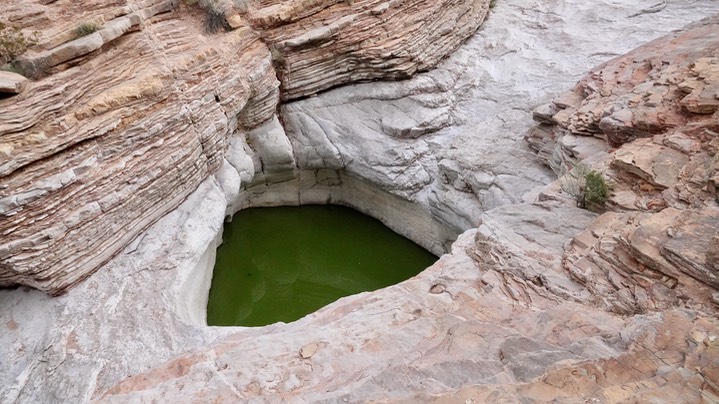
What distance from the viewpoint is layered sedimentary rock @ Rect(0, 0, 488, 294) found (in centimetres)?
620

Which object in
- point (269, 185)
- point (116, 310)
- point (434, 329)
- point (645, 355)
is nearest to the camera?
point (645, 355)

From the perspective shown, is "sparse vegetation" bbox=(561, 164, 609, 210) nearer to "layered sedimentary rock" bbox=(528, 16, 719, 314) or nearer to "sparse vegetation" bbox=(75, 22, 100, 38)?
"layered sedimentary rock" bbox=(528, 16, 719, 314)

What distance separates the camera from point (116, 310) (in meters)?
6.64

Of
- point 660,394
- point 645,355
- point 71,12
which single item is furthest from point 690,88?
point 71,12

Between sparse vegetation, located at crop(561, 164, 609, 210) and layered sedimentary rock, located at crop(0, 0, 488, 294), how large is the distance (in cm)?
461

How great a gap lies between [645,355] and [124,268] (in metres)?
6.32

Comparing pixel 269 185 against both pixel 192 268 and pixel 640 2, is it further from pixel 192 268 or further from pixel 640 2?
pixel 640 2

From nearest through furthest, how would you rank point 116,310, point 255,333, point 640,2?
point 255,333 → point 116,310 → point 640,2

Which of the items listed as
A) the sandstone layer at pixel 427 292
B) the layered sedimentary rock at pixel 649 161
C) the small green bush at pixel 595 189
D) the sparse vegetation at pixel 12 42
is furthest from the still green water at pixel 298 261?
the sparse vegetation at pixel 12 42

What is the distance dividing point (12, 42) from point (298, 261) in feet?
19.1

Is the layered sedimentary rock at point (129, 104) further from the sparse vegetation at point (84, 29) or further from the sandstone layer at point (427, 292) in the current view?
the sandstone layer at point (427, 292)

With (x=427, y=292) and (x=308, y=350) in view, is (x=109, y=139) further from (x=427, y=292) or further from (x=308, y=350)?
(x=427, y=292)

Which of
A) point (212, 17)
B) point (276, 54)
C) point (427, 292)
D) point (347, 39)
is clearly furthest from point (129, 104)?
point (427, 292)

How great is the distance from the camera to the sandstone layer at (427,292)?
3865mm
